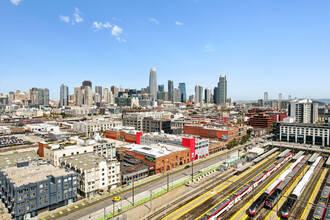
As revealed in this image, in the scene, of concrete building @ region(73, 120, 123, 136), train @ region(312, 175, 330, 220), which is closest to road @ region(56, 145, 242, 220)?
train @ region(312, 175, 330, 220)

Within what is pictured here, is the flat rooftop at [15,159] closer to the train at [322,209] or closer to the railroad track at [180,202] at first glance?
the railroad track at [180,202]

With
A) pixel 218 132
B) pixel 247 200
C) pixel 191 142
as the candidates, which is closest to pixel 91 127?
pixel 218 132

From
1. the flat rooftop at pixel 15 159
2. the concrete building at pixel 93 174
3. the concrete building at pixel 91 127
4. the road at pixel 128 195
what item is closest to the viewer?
the road at pixel 128 195

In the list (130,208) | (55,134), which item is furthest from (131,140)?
(130,208)

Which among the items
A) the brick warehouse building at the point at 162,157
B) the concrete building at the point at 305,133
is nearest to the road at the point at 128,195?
the brick warehouse building at the point at 162,157

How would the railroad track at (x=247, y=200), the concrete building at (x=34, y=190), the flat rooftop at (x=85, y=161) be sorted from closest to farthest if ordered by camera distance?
the concrete building at (x=34, y=190), the railroad track at (x=247, y=200), the flat rooftop at (x=85, y=161)

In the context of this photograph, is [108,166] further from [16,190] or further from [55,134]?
[55,134]

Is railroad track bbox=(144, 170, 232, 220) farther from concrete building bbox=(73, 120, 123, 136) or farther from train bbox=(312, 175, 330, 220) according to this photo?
concrete building bbox=(73, 120, 123, 136)

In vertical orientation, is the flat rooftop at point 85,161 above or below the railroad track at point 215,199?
above
